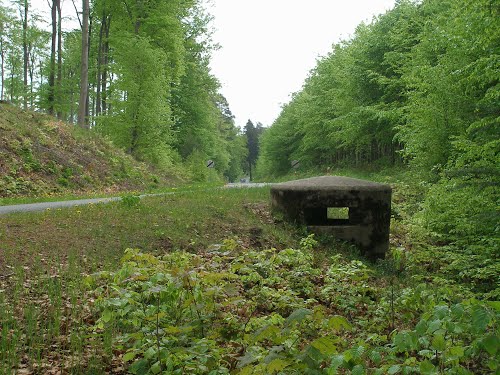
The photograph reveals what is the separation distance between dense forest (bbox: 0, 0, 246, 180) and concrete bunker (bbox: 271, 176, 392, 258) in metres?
13.2

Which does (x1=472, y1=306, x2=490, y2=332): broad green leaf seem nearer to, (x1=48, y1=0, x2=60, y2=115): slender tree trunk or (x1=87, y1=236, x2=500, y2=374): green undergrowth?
(x1=87, y1=236, x2=500, y2=374): green undergrowth

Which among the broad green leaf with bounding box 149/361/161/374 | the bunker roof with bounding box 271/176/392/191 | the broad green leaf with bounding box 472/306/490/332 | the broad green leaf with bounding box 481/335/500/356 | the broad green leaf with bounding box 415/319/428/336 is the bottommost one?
the broad green leaf with bounding box 149/361/161/374

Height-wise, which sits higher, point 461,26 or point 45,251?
point 461,26

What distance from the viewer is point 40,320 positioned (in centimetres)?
475

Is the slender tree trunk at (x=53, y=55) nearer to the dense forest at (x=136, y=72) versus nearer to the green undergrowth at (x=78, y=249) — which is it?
the dense forest at (x=136, y=72)

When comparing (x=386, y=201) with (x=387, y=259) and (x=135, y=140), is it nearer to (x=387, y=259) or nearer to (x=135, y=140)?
(x=387, y=259)

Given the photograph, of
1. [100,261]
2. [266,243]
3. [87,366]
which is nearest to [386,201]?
[266,243]

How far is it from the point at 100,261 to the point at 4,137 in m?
11.1

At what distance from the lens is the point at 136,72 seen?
22.4 m

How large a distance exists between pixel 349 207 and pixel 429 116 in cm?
451

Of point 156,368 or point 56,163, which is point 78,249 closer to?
point 156,368

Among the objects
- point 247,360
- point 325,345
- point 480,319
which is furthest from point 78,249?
point 480,319

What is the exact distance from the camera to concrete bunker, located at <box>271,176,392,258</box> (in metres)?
10.9

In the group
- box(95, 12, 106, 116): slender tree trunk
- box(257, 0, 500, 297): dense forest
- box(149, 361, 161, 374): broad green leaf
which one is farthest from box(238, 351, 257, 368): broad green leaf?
box(95, 12, 106, 116): slender tree trunk
